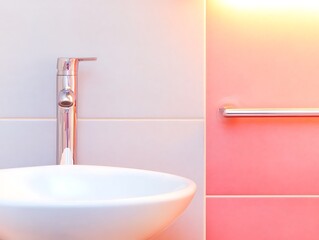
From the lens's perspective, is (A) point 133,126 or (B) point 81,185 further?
(A) point 133,126

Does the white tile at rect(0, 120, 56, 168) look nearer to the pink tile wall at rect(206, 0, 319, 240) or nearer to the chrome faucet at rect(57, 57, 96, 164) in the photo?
the chrome faucet at rect(57, 57, 96, 164)

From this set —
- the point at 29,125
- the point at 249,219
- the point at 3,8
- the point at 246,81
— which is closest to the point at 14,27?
the point at 3,8

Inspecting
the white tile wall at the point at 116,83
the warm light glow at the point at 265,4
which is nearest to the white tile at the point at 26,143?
the white tile wall at the point at 116,83

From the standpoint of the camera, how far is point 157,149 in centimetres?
119

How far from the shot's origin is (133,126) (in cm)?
119

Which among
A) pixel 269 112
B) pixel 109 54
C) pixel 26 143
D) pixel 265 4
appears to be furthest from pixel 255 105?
pixel 26 143

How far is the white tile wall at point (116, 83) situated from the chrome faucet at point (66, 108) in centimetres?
6

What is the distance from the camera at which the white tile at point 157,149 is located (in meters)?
1.18

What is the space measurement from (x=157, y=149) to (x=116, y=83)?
0.19m

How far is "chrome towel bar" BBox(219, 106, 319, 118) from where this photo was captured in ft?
3.85

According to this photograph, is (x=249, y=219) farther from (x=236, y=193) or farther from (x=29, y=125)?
(x=29, y=125)

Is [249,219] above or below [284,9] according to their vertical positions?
below

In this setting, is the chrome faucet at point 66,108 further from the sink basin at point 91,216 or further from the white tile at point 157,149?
the sink basin at point 91,216

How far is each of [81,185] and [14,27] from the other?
0.43m
